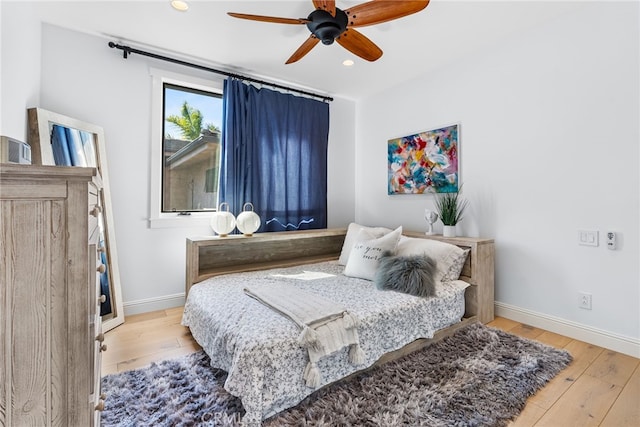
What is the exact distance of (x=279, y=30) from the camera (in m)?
2.45

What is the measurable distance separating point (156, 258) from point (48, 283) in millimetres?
2238

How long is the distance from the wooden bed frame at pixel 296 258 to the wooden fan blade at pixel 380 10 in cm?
184

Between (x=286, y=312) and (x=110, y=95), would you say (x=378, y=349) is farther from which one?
(x=110, y=95)

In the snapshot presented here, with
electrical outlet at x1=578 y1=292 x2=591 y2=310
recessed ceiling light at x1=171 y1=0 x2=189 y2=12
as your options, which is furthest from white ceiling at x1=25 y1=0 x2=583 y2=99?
electrical outlet at x1=578 y1=292 x2=591 y2=310

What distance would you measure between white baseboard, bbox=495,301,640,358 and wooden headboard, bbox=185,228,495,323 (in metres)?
0.19

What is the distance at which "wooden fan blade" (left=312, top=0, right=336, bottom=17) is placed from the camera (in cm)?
176

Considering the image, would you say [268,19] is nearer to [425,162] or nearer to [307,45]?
[307,45]

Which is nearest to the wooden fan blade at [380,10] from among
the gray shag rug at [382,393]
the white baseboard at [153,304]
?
the gray shag rug at [382,393]

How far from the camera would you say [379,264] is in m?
2.45

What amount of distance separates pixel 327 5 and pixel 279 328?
1.89 meters

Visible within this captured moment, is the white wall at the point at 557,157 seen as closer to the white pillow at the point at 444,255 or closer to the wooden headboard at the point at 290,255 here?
the wooden headboard at the point at 290,255

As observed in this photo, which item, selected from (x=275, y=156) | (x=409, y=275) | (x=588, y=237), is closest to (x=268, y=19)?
(x=275, y=156)

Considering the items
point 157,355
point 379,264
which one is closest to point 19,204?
point 157,355

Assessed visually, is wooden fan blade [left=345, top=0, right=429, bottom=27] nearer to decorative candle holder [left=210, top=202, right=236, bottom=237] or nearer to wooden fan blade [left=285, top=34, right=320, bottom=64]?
wooden fan blade [left=285, top=34, right=320, bottom=64]
